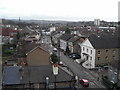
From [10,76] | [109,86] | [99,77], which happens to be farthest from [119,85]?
[10,76]

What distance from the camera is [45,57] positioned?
14094mm

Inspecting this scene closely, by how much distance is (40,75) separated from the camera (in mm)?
9289

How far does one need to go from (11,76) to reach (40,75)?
1.49 meters

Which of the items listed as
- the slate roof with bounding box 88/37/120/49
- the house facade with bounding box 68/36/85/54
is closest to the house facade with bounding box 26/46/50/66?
the slate roof with bounding box 88/37/120/49

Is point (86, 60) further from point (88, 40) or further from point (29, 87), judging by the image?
point (29, 87)

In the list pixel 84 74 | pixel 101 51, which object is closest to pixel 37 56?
pixel 84 74

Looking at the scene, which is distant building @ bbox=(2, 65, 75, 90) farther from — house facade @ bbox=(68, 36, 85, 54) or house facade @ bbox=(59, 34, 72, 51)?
house facade @ bbox=(59, 34, 72, 51)

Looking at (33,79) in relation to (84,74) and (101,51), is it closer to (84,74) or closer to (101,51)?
(84,74)

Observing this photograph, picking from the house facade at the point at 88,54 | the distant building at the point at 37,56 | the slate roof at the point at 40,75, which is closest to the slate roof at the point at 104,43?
the house facade at the point at 88,54

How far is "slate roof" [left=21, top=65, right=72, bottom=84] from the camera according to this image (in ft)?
29.4

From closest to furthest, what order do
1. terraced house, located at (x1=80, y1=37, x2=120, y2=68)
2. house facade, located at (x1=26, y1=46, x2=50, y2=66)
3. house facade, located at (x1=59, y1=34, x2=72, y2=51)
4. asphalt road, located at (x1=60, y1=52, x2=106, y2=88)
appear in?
asphalt road, located at (x1=60, y1=52, x2=106, y2=88) → house facade, located at (x1=26, y1=46, x2=50, y2=66) → terraced house, located at (x1=80, y1=37, x2=120, y2=68) → house facade, located at (x1=59, y1=34, x2=72, y2=51)

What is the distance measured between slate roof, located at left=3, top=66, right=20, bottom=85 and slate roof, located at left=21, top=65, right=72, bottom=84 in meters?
0.34

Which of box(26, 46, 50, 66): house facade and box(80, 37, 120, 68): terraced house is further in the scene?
box(80, 37, 120, 68): terraced house

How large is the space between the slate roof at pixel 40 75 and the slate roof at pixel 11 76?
34cm
